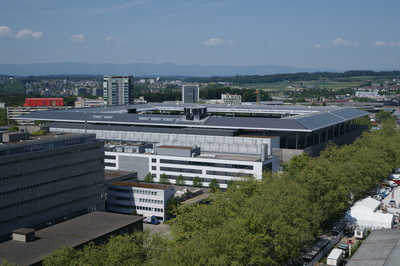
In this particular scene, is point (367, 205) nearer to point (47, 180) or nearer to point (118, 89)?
point (47, 180)

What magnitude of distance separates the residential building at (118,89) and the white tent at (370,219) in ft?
421

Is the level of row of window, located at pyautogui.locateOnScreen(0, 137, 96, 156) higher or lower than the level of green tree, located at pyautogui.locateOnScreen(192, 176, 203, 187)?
higher

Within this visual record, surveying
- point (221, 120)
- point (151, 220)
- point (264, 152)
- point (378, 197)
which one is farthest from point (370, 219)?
point (221, 120)

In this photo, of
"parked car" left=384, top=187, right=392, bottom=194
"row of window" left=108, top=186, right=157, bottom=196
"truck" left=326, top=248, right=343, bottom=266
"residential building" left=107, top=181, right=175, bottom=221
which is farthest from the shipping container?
"truck" left=326, top=248, right=343, bottom=266

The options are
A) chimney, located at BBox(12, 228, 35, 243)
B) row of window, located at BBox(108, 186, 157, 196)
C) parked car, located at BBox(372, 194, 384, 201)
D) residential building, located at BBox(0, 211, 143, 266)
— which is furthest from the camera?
parked car, located at BBox(372, 194, 384, 201)

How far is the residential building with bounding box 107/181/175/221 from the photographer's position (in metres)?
49.5

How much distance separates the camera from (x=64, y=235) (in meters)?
36.2

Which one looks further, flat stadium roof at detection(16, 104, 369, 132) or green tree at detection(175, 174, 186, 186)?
flat stadium roof at detection(16, 104, 369, 132)

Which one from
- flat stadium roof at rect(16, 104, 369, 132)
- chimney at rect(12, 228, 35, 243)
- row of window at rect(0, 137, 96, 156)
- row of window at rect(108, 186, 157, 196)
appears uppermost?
row of window at rect(0, 137, 96, 156)

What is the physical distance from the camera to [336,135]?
91.8 metres

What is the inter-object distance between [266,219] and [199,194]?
20.0 meters

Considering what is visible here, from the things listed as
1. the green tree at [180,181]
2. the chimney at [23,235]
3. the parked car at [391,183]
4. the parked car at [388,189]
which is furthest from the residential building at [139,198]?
the parked car at [391,183]

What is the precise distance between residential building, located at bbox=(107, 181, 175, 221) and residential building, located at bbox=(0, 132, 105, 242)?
13.6 feet

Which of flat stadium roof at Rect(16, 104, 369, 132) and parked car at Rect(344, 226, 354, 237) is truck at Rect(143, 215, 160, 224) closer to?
parked car at Rect(344, 226, 354, 237)
